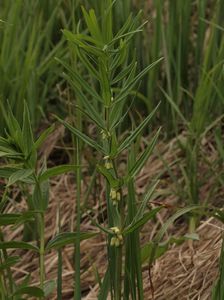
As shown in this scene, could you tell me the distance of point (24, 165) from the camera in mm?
1515

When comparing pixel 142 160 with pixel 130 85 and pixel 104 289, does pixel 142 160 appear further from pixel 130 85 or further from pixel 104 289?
pixel 104 289

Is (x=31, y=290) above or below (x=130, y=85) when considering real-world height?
below

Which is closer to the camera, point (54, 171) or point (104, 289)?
point (54, 171)

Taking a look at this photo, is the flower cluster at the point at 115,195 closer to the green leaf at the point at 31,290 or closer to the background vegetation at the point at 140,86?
the green leaf at the point at 31,290

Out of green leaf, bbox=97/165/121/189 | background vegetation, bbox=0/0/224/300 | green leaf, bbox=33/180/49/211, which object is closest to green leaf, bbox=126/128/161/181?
green leaf, bbox=97/165/121/189

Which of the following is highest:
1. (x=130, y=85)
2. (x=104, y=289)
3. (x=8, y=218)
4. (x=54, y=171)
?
(x=130, y=85)

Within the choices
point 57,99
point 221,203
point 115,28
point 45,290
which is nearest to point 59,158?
point 57,99

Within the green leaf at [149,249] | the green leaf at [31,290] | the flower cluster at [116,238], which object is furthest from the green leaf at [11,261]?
the green leaf at [149,249]

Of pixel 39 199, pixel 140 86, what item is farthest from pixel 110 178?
pixel 140 86

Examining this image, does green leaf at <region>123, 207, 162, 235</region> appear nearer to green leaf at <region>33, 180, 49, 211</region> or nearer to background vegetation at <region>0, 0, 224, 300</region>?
green leaf at <region>33, 180, 49, 211</region>

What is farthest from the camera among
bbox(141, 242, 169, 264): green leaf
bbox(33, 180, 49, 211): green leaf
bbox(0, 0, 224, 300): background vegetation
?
bbox(0, 0, 224, 300): background vegetation

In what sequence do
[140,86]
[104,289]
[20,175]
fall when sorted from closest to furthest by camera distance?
[20,175]
[104,289]
[140,86]

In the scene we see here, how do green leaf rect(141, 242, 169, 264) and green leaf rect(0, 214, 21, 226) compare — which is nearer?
green leaf rect(0, 214, 21, 226)

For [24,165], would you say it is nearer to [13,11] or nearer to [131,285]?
[131,285]
